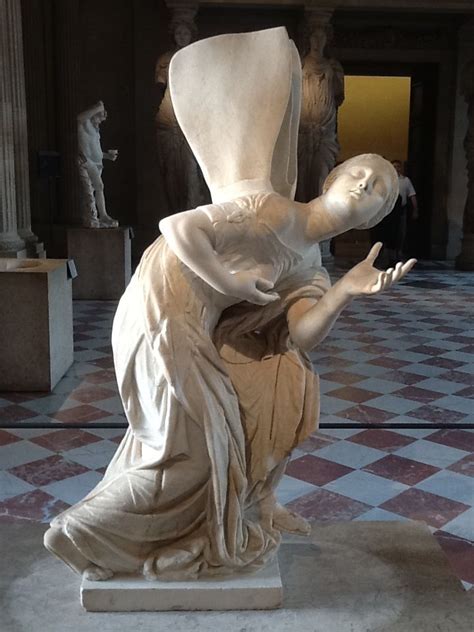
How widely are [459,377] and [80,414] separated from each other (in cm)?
286

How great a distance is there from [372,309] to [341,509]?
531 centimetres

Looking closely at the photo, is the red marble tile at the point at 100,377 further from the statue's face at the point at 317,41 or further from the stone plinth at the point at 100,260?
the statue's face at the point at 317,41

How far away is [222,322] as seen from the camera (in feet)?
7.46

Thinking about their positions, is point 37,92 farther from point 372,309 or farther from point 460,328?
point 460,328

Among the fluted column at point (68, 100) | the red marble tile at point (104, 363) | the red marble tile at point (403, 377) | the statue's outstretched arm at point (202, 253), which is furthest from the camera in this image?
the fluted column at point (68, 100)

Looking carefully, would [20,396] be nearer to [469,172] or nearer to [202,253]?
[202,253]

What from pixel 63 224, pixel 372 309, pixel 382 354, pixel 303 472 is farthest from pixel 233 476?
pixel 63 224

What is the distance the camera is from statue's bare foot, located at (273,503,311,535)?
2393mm

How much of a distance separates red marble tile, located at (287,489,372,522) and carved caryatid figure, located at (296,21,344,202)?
24.1 feet

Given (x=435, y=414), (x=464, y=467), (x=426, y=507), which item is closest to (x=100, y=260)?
(x=435, y=414)

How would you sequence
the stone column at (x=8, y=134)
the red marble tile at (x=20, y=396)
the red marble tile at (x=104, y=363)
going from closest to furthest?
the red marble tile at (x=20, y=396) → the red marble tile at (x=104, y=363) → the stone column at (x=8, y=134)

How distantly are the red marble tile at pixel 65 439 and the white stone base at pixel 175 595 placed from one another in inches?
87.7

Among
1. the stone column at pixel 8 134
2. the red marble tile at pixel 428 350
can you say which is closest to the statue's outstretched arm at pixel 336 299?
the red marble tile at pixel 428 350

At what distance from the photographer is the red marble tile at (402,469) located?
400 cm
